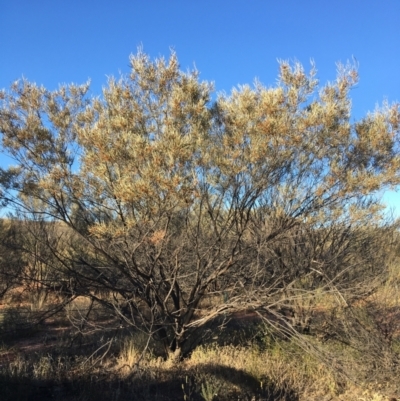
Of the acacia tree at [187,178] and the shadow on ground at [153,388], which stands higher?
the acacia tree at [187,178]

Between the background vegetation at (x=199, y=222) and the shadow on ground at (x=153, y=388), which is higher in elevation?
the background vegetation at (x=199, y=222)

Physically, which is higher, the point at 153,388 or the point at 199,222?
the point at 199,222

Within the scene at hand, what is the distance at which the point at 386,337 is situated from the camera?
24.0 feet

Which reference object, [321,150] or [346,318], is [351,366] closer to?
[346,318]

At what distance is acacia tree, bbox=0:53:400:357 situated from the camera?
6.13 m

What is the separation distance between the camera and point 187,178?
19.5 ft

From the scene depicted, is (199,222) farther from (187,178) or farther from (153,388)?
(153,388)

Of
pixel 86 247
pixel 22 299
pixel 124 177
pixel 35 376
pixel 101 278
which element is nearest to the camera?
pixel 124 177

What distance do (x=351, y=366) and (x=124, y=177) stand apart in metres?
4.28

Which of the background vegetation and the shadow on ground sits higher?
the background vegetation

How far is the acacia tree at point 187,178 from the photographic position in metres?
6.13

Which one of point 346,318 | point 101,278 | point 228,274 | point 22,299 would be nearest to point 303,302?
point 346,318

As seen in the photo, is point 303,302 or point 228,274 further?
point 303,302

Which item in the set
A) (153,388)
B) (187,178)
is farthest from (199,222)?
(153,388)
